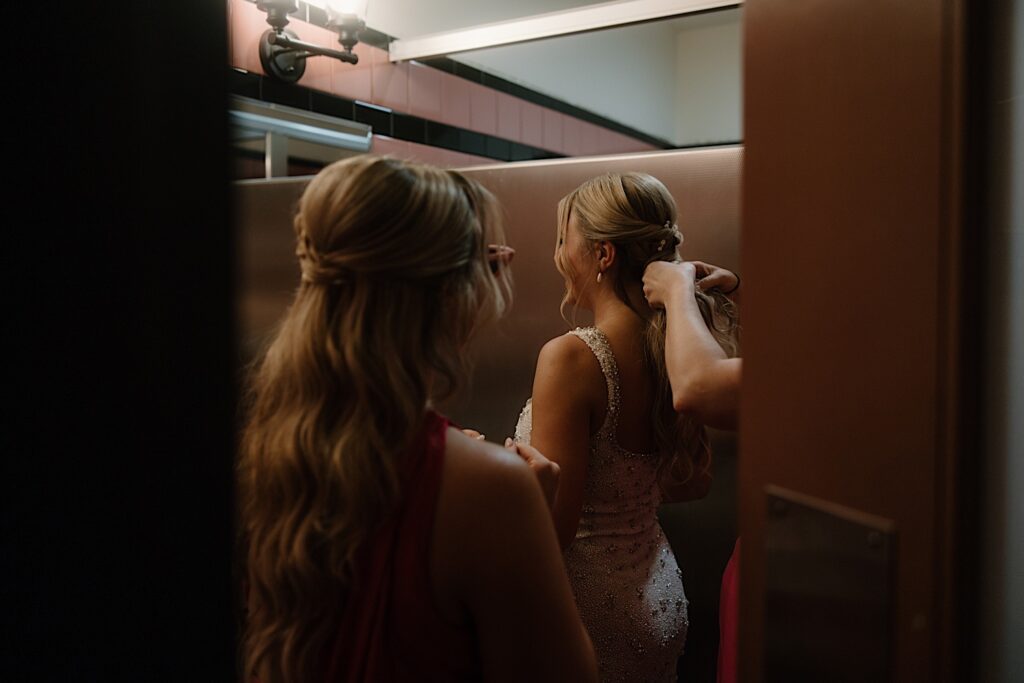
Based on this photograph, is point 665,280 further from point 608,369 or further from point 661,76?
point 661,76

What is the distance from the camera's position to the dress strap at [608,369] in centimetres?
125

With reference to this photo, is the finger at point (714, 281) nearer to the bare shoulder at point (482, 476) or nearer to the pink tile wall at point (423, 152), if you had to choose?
the bare shoulder at point (482, 476)

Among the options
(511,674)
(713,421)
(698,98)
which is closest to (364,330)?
(511,674)

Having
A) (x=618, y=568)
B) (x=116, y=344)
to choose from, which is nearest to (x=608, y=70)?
(x=618, y=568)

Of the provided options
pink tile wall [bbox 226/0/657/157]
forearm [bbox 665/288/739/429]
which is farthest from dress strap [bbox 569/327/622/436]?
pink tile wall [bbox 226/0/657/157]

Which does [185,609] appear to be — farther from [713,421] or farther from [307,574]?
[713,421]

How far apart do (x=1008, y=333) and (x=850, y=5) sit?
0.25 metres

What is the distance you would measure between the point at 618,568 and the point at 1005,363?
0.89m

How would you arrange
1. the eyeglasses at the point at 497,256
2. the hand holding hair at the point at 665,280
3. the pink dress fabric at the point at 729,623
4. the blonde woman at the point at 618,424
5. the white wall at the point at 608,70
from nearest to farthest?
the eyeglasses at the point at 497,256, the pink dress fabric at the point at 729,623, the hand holding hair at the point at 665,280, the blonde woman at the point at 618,424, the white wall at the point at 608,70

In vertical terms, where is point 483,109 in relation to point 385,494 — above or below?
above

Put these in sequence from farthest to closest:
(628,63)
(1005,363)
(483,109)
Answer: (628,63) < (483,109) < (1005,363)

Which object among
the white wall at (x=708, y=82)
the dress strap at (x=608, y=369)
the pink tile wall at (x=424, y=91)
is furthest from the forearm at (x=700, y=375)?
the white wall at (x=708, y=82)

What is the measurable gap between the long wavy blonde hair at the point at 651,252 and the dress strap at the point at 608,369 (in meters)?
0.06

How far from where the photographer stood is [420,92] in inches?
96.7
